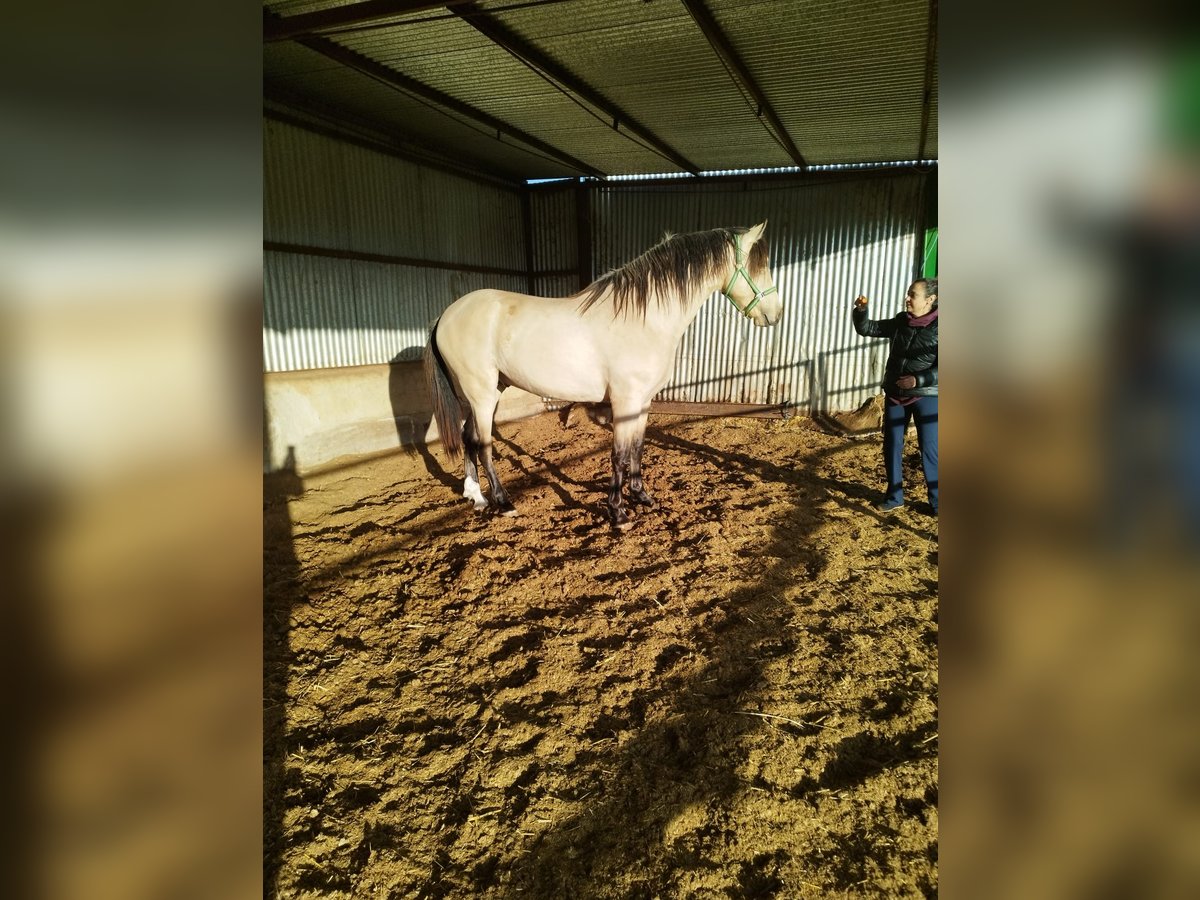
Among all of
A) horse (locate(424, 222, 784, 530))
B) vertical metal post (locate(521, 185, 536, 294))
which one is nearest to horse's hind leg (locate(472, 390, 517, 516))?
horse (locate(424, 222, 784, 530))

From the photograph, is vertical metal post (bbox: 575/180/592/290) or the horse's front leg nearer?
the horse's front leg

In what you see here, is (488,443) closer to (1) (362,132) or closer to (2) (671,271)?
(2) (671,271)

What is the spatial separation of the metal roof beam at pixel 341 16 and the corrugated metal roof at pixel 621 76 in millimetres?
18

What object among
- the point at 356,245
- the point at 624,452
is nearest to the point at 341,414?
the point at 356,245

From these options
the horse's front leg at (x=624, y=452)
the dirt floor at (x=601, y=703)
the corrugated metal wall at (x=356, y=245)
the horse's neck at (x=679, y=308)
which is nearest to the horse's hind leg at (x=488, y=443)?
the dirt floor at (x=601, y=703)

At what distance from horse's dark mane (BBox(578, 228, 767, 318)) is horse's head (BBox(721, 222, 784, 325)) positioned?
66 mm

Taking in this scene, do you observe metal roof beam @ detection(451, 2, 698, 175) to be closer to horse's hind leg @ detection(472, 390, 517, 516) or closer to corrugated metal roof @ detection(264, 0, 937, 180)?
corrugated metal roof @ detection(264, 0, 937, 180)

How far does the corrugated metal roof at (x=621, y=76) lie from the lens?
3.38 metres

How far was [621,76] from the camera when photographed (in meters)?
4.30

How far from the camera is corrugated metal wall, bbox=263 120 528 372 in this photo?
5.14 m
